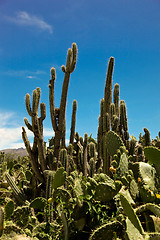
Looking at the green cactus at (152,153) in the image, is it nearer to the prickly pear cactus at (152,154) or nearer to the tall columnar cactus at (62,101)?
the prickly pear cactus at (152,154)

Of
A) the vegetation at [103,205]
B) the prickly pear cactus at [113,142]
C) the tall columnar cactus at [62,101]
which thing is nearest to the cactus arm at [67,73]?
the tall columnar cactus at [62,101]

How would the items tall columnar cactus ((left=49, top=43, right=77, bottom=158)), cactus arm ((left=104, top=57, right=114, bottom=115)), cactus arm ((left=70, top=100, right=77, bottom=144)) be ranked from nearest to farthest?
1. cactus arm ((left=104, top=57, right=114, bottom=115))
2. tall columnar cactus ((left=49, top=43, right=77, bottom=158))
3. cactus arm ((left=70, top=100, right=77, bottom=144))

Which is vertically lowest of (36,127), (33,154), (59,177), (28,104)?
(59,177)

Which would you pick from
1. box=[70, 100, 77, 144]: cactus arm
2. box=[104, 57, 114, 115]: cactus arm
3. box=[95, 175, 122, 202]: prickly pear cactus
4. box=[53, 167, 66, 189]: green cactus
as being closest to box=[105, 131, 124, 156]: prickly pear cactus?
box=[53, 167, 66, 189]: green cactus

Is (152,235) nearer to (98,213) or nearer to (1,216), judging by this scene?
(98,213)

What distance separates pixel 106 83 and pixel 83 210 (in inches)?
132

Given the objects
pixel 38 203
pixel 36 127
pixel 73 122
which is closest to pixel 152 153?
pixel 38 203

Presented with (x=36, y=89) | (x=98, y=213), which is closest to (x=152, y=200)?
(x=98, y=213)

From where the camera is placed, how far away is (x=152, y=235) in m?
1.88

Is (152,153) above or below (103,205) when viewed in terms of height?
above

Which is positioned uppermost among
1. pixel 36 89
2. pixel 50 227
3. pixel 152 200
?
pixel 36 89

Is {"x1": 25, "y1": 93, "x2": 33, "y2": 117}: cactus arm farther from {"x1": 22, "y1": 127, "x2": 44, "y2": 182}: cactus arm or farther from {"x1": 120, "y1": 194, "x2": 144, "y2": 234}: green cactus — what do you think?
{"x1": 120, "y1": 194, "x2": 144, "y2": 234}: green cactus

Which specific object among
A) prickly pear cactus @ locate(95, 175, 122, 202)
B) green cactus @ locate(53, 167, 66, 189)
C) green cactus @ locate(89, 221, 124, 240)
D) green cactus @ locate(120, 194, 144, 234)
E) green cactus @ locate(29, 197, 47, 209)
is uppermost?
green cactus @ locate(53, 167, 66, 189)

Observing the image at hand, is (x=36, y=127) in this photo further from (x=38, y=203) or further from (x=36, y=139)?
(x=38, y=203)
